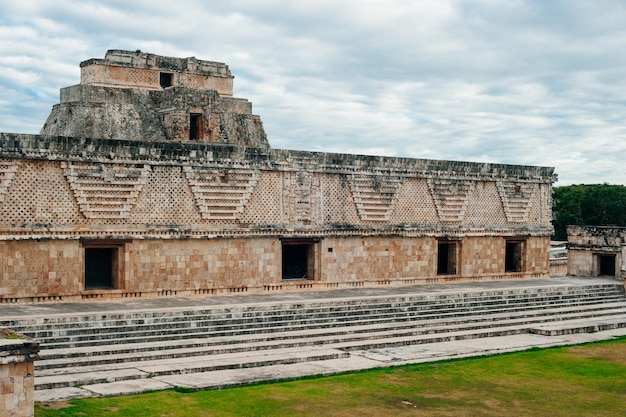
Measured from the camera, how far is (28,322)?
514 inches

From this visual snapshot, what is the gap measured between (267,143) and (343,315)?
6.00 metres

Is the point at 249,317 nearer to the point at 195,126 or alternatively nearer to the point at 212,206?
the point at 212,206

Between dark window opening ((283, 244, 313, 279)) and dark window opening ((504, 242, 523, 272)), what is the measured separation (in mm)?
6396

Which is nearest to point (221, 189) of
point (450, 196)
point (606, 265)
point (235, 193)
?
point (235, 193)

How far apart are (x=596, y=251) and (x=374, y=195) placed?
7816 millimetres

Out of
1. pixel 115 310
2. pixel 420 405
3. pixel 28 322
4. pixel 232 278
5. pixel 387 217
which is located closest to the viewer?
pixel 420 405

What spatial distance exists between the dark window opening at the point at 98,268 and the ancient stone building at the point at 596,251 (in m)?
13.5

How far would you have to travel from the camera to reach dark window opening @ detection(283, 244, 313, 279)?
1980 cm

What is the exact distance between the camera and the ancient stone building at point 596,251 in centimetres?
2309

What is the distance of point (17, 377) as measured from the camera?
845 centimetres

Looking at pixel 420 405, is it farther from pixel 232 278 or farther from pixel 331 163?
pixel 331 163

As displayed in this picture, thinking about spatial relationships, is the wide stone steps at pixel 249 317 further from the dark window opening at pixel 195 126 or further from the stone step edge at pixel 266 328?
the dark window opening at pixel 195 126

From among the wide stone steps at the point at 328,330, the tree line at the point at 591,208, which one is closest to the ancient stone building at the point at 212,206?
the wide stone steps at the point at 328,330

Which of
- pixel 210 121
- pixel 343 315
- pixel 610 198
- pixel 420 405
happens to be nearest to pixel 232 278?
pixel 343 315
